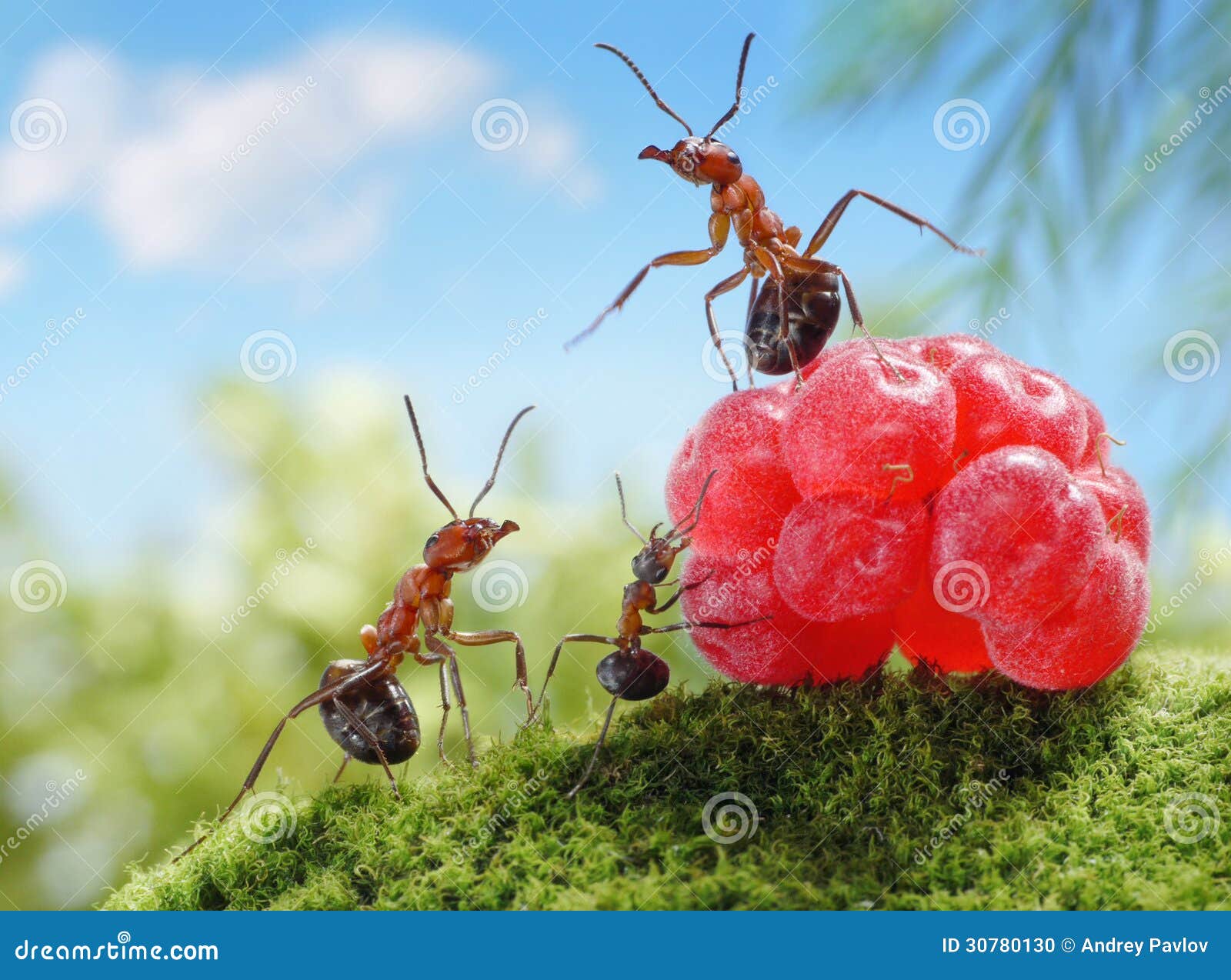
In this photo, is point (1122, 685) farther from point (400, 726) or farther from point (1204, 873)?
point (400, 726)

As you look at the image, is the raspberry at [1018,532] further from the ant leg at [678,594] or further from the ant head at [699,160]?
the ant head at [699,160]

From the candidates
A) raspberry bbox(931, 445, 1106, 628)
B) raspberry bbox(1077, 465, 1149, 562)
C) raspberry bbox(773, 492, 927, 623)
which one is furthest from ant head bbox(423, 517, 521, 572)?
raspberry bbox(1077, 465, 1149, 562)

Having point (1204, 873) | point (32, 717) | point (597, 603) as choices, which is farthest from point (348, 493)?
point (1204, 873)

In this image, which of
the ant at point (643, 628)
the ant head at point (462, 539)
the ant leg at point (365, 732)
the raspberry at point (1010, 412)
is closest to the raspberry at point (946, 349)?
the raspberry at point (1010, 412)

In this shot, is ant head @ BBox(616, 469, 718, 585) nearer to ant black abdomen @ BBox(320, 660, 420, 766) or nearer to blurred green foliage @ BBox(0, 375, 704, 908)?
ant black abdomen @ BBox(320, 660, 420, 766)

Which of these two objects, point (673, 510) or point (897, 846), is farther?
point (673, 510)

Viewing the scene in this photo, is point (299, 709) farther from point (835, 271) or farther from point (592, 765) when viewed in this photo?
point (835, 271)
